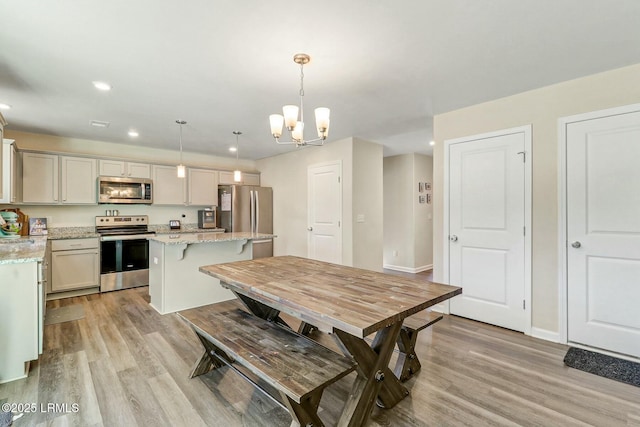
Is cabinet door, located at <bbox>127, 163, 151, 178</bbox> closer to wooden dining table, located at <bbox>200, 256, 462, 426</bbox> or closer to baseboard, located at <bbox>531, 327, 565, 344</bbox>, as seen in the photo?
wooden dining table, located at <bbox>200, 256, 462, 426</bbox>

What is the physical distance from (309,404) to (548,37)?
2.71 metres

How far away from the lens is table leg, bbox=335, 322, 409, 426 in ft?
5.08

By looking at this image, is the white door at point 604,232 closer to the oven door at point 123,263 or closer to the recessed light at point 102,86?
the recessed light at point 102,86

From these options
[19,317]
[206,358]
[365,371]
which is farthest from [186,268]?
[365,371]

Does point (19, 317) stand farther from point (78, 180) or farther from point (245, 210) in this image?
point (245, 210)

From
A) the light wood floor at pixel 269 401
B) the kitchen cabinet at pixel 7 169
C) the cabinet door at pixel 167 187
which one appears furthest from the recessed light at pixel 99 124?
the light wood floor at pixel 269 401

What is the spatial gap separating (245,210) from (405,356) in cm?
426

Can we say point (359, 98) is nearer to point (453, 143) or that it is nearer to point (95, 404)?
point (453, 143)

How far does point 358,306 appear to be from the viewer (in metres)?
1.48

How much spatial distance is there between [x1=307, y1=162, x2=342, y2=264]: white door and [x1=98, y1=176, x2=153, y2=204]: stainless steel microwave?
274cm

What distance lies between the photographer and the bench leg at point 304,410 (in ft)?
4.68

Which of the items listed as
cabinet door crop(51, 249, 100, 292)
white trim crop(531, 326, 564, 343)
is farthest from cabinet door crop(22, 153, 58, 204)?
white trim crop(531, 326, 564, 343)

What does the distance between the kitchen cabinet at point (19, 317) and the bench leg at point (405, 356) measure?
A: 2719 millimetres

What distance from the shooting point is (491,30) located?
6.24 ft
